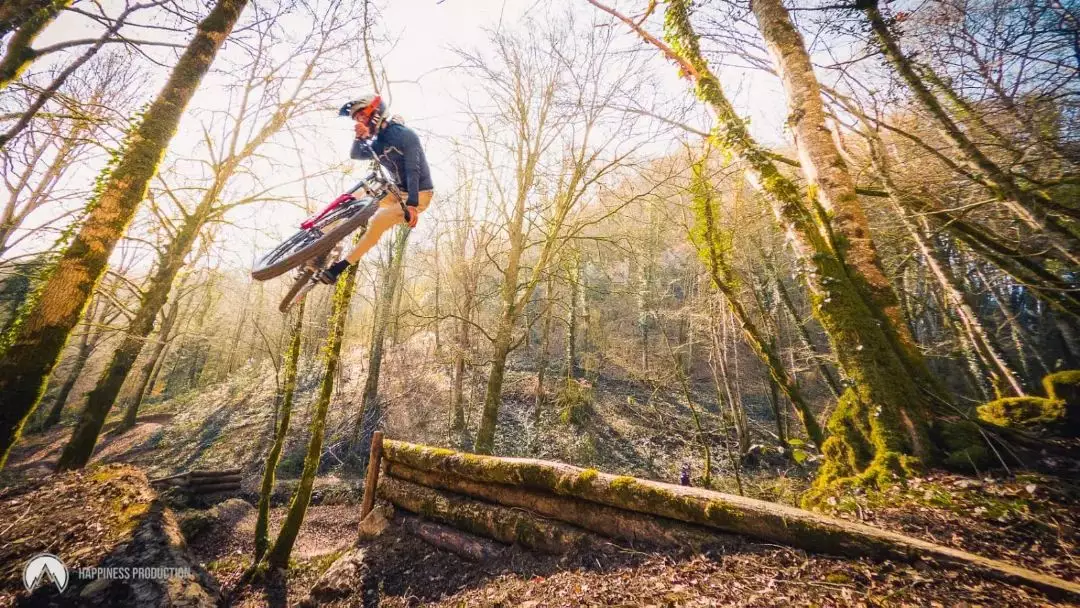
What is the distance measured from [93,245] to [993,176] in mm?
9944

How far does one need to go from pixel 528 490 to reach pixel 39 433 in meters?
26.5

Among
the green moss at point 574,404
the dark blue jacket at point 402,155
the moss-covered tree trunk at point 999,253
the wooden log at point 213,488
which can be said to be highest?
the dark blue jacket at point 402,155

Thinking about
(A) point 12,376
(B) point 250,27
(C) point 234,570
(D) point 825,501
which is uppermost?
(B) point 250,27

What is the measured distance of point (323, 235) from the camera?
485 centimetres

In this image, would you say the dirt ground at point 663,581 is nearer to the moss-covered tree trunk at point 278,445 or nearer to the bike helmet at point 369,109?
the moss-covered tree trunk at point 278,445

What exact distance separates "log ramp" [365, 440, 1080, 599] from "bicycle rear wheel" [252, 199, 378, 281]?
3053 millimetres

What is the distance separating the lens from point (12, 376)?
346 cm

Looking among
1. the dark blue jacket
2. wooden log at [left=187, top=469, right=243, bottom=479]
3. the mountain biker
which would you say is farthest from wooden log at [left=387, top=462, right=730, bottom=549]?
wooden log at [left=187, top=469, right=243, bottom=479]

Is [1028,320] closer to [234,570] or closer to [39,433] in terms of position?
[234,570]

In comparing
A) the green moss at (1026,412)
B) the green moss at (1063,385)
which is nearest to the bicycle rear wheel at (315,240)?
the green moss at (1026,412)

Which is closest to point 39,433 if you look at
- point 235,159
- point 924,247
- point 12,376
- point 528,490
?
point 235,159

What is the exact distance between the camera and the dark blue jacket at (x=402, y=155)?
4.53 metres

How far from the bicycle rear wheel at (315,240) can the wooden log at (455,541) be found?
3.82 meters

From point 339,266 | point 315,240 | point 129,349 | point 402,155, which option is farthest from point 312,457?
point 129,349
